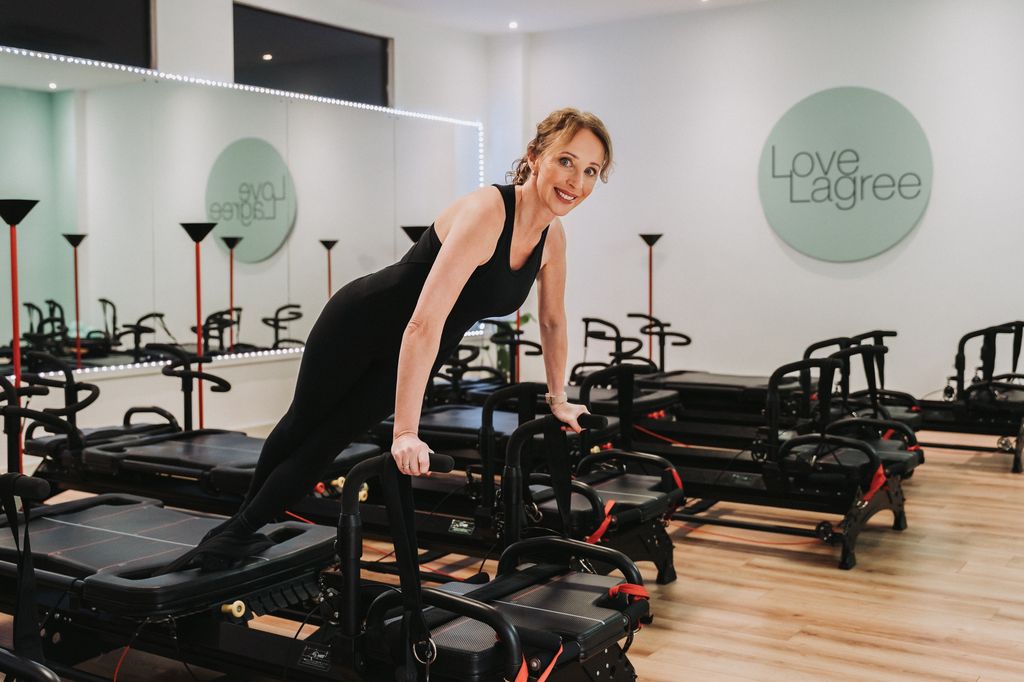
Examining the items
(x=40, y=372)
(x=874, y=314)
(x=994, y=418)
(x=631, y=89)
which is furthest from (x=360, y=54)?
(x=994, y=418)

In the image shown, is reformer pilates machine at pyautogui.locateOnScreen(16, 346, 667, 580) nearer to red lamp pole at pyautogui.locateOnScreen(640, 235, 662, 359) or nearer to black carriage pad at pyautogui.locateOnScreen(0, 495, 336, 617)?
black carriage pad at pyautogui.locateOnScreen(0, 495, 336, 617)

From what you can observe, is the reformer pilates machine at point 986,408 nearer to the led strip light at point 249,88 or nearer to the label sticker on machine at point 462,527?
the label sticker on machine at point 462,527

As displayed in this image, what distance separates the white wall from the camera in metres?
6.95

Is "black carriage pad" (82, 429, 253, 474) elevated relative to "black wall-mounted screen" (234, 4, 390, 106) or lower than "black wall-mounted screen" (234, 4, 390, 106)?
lower

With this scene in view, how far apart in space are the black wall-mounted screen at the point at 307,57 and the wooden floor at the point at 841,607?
454 centimetres

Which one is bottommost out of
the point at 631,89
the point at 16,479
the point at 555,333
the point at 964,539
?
the point at 964,539

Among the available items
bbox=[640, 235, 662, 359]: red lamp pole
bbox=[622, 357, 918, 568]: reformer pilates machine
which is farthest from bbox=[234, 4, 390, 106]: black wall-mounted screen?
bbox=[622, 357, 918, 568]: reformer pilates machine

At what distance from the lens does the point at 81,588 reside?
2549 millimetres

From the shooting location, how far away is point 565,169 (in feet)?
7.12

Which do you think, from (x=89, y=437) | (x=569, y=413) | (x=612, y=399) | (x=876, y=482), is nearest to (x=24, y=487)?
(x=569, y=413)

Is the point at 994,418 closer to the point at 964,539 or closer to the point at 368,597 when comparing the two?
the point at 964,539

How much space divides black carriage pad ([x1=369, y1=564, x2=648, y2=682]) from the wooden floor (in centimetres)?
52

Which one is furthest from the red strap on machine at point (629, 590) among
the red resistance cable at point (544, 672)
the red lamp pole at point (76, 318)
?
the red lamp pole at point (76, 318)

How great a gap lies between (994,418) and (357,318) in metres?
4.42
